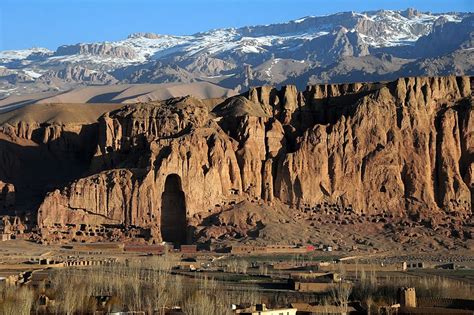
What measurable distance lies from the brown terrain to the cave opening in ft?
0.34

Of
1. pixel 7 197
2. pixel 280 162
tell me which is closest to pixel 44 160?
pixel 7 197

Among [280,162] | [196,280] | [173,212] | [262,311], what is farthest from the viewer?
[280,162]

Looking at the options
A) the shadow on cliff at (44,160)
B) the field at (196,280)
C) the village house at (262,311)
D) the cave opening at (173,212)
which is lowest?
the village house at (262,311)

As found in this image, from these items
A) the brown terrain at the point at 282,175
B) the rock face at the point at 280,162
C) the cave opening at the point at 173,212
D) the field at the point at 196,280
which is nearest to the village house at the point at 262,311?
the field at the point at 196,280

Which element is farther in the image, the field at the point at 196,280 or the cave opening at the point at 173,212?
the cave opening at the point at 173,212

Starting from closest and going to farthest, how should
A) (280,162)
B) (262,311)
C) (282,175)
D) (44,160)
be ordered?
1. (262,311)
2. (282,175)
3. (280,162)
4. (44,160)

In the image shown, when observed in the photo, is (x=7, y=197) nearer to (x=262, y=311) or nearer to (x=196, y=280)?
(x=196, y=280)

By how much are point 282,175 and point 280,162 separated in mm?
1526

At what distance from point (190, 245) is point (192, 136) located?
11033 mm

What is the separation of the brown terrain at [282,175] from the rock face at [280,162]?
11cm

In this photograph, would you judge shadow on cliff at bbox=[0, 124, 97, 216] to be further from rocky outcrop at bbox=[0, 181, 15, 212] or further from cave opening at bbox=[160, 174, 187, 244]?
cave opening at bbox=[160, 174, 187, 244]

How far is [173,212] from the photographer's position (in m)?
120

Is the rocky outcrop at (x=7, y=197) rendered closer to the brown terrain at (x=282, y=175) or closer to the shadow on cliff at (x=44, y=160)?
the brown terrain at (x=282, y=175)

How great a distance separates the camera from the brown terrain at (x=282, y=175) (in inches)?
4589
